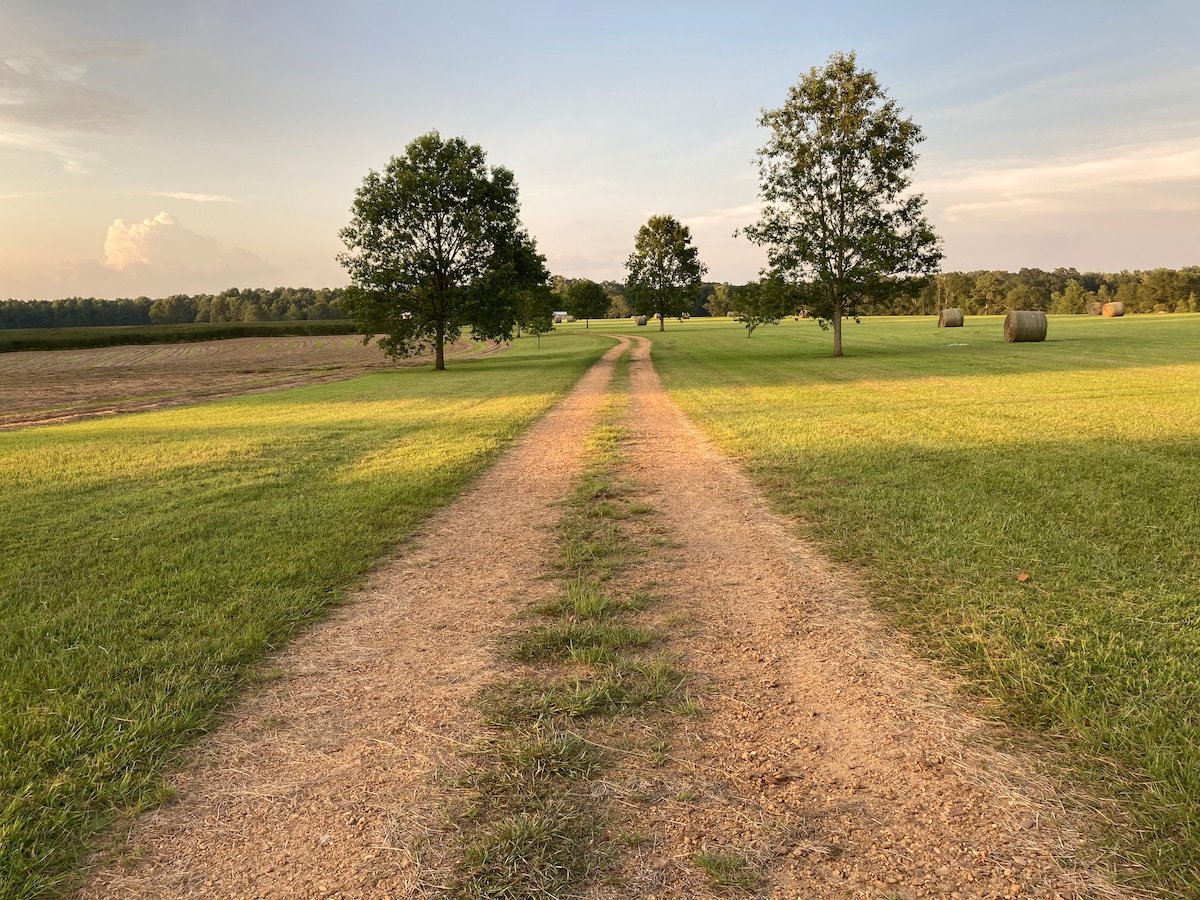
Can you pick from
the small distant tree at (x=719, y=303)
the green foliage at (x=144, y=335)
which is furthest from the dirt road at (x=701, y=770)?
the small distant tree at (x=719, y=303)

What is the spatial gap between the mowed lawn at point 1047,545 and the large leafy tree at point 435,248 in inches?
836

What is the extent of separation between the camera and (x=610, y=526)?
22.0 ft

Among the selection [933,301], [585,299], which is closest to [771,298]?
[585,299]

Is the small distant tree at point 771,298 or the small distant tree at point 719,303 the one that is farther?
the small distant tree at point 719,303

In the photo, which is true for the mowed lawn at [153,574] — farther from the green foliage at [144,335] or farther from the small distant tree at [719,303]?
the small distant tree at [719,303]

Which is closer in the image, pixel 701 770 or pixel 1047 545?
pixel 701 770

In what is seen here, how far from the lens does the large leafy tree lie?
32094 millimetres

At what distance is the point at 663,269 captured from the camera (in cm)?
8000

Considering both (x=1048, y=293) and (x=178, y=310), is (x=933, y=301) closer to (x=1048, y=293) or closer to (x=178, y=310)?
(x=1048, y=293)

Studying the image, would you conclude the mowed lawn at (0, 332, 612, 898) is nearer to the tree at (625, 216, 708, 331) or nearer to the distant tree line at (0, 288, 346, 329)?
the tree at (625, 216, 708, 331)

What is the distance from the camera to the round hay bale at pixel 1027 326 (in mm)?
36844

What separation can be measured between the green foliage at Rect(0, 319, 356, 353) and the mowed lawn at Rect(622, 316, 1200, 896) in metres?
63.9

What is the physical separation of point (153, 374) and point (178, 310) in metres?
107

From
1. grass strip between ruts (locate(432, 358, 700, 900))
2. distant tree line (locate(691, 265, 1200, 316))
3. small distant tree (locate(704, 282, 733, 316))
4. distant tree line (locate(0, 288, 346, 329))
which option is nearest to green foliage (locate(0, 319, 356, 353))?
distant tree line (locate(0, 288, 346, 329))
